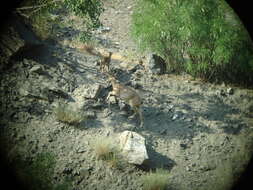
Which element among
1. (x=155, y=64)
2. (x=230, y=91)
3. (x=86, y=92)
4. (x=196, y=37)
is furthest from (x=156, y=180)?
(x=196, y=37)

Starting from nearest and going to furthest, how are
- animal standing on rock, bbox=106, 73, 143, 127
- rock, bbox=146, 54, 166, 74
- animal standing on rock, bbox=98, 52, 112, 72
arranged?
animal standing on rock, bbox=106, 73, 143, 127 → animal standing on rock, bbox=98, 52, 112, 72 → rock, bbox=146, 54, 166, 74

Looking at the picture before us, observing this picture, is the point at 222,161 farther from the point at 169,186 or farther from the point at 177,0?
the point at 177,0

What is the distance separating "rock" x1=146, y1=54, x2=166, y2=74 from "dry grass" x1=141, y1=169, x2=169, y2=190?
2.52 m

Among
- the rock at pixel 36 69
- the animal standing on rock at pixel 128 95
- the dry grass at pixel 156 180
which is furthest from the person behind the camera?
the animal standing on rock at pixel 128 95

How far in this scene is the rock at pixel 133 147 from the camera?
503cm

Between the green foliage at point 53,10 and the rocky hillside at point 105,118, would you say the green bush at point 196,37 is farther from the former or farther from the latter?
the green foliage at point 53,10

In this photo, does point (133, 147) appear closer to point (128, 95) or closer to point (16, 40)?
point (128, 95)

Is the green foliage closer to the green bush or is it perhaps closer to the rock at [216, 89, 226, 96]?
the green bush

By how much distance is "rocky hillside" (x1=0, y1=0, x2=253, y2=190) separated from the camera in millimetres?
4922

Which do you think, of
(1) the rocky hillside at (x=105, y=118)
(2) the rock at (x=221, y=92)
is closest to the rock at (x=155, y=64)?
(1) the rocky hillside at (x=105, y=118)

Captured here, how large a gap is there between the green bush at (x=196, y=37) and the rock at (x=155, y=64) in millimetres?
167

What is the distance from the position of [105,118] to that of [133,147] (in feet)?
2.59

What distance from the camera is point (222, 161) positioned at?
538 centimetres

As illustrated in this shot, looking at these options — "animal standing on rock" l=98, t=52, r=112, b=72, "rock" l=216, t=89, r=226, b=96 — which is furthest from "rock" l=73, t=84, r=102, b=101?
"rock" l=216, t=89, r=226, b=96
